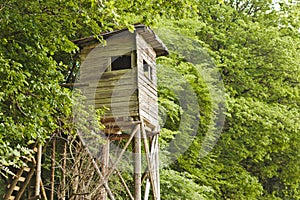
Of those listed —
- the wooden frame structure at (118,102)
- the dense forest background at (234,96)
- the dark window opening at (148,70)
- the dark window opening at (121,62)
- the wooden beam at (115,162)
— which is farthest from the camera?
the dense forest background at (234,96)

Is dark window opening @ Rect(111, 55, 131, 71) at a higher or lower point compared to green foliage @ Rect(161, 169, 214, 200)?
higher

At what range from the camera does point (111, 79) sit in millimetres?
9141

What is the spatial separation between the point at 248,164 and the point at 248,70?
302 cm

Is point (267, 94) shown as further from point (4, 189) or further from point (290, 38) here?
point (4, 189)

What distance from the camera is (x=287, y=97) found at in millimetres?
14680

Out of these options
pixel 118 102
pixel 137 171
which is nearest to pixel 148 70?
pixel 118 102

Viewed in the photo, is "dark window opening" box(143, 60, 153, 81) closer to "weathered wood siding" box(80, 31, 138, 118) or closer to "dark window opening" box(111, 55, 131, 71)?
"dark window opening" box(111, 55, 131, 71)

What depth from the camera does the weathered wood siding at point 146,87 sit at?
29.9 ft

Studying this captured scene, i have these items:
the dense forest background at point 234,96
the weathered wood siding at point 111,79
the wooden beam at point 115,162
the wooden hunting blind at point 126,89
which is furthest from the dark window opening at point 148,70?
the wooden beam at point 115,162

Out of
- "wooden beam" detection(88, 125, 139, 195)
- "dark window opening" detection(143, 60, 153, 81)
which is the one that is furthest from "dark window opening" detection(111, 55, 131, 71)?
"wooden beam" detection(88, 125, 139, 195)

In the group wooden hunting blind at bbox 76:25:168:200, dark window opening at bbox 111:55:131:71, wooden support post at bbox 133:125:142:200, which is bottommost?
wooden support post at bbox 133:125:142:200

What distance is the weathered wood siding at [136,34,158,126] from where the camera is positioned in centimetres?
911

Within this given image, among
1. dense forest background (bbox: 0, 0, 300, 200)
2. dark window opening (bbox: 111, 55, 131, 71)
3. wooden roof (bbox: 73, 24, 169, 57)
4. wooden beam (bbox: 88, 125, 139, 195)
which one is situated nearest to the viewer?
wooden beam (bbox: 88, 125, 139, 195)

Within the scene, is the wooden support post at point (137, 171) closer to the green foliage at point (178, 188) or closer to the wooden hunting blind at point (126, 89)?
the wooden hunting blind at point (126, 89)
